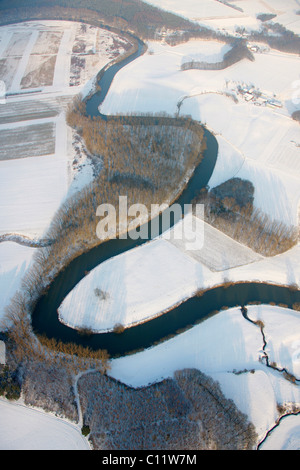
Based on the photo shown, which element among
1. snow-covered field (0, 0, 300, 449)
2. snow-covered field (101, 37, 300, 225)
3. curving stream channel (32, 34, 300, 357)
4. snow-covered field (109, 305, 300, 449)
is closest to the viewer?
snow-covered field (109, 305, 300, 449)

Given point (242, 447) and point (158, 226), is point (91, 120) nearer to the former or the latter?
point (158, 226)

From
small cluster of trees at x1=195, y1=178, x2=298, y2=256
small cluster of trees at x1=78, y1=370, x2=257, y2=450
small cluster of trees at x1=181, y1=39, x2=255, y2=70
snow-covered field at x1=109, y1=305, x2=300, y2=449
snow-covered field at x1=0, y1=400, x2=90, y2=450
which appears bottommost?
snow-covered field at x1=0, y1=400, x2=90, y2=450

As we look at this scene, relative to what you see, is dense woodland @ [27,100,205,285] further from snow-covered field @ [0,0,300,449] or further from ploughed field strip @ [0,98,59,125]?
ploughed field strip @ [0,98,59,125]

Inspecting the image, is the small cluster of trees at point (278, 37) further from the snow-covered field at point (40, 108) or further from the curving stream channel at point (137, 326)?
the curving stream channel at point (137, 326)

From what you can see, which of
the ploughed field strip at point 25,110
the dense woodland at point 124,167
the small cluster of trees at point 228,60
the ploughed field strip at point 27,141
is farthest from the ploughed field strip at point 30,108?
the small cluster of trees at point 228,60

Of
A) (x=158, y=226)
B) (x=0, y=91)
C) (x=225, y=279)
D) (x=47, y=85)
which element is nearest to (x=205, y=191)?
(x=158, y=226)

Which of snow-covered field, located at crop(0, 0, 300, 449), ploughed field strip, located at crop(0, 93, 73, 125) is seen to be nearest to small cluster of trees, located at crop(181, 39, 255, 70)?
snow-covered field, located at crop(0, 0, 300, 449)

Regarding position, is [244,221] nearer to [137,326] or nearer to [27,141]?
[137,326]
